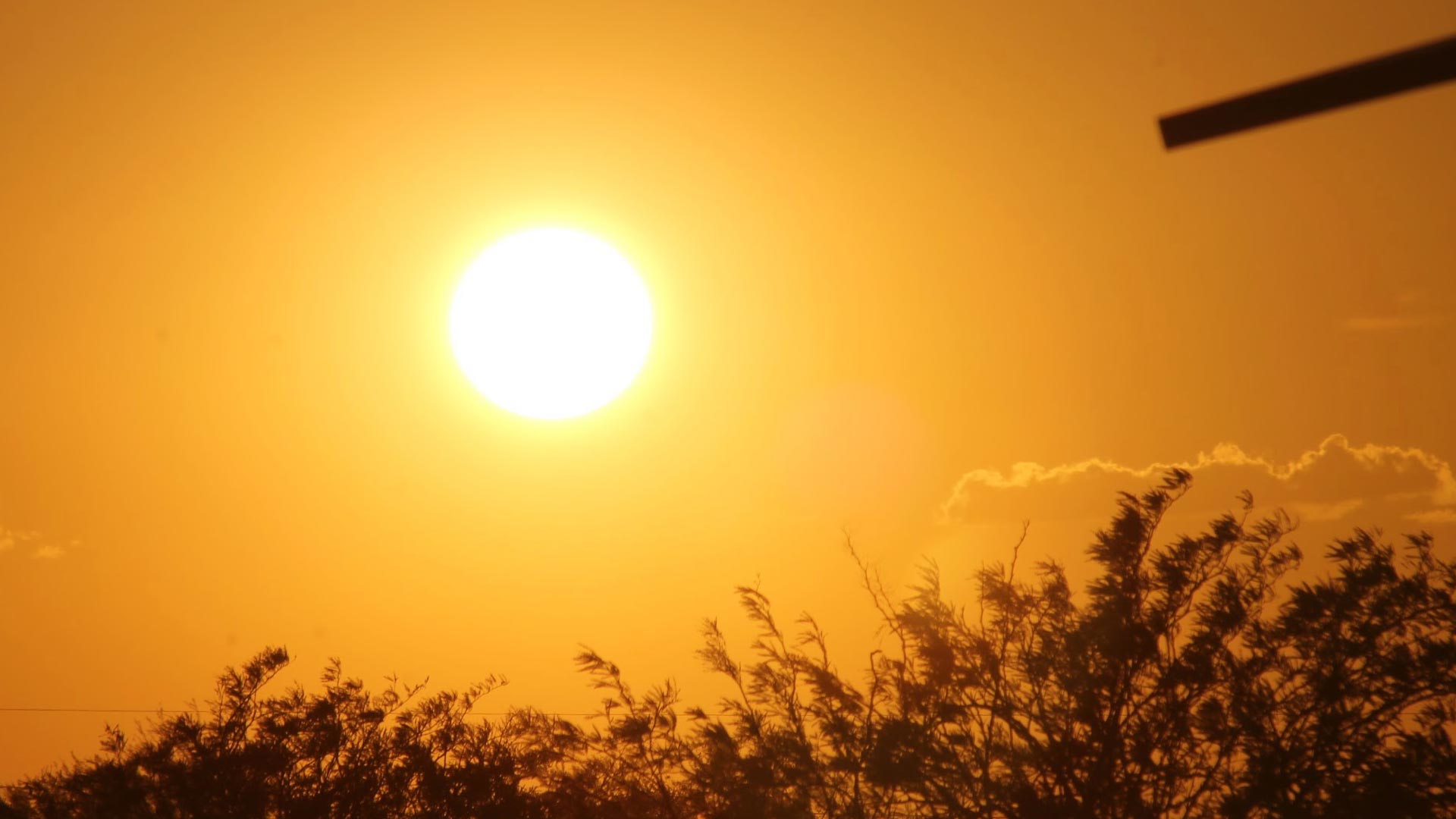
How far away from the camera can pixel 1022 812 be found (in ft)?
46.6

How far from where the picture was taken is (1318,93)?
2.50 meters

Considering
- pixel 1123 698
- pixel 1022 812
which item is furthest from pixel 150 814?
pixel 1123 698

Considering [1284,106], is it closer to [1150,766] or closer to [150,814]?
[1150,766]

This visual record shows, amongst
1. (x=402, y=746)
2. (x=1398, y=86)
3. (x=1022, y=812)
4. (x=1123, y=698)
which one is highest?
(x=402, y=746)

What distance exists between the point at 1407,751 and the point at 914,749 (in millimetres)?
6294

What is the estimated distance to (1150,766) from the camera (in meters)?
14.8

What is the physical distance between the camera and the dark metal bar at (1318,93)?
241 cm

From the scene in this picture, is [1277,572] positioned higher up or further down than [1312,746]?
higher up

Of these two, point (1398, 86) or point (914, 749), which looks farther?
point (914, 749)

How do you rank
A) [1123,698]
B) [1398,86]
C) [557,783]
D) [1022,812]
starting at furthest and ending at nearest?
[557,783] < [1123,698] < [1022,812] < [1398,86]

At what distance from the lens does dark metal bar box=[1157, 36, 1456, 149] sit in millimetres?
2406

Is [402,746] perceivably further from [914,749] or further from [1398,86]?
[1398,86]

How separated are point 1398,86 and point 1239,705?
15.2m

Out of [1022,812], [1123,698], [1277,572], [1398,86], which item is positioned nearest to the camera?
[1398,86]
